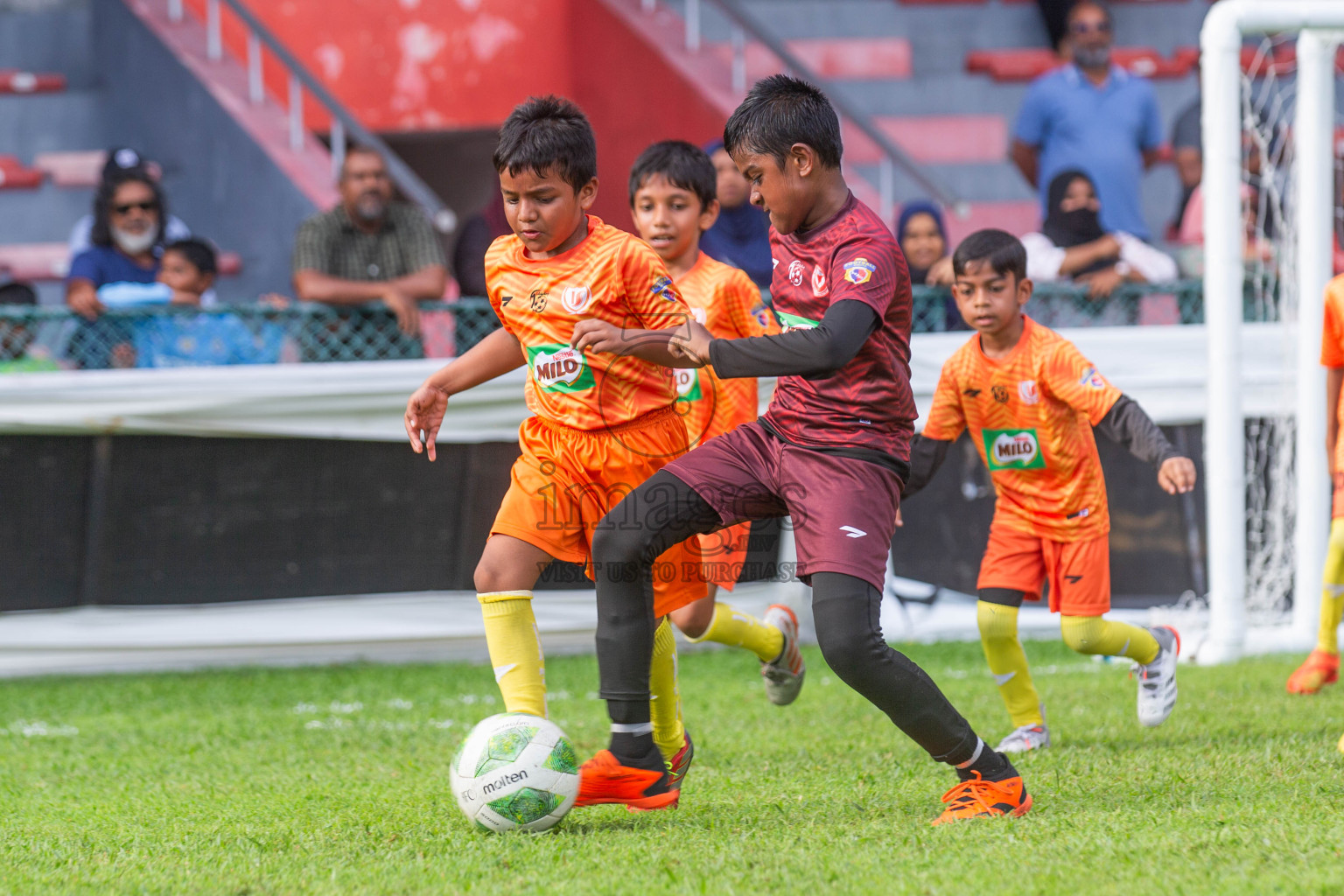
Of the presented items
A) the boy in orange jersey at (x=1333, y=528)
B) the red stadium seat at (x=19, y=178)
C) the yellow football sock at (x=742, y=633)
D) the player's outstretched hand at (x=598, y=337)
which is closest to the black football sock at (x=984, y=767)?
the player's outstretched hand at (x=598, y=337)

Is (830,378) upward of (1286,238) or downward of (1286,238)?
downward

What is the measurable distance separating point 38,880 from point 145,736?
2237mm

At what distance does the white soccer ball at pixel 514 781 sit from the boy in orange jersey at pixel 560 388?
25 cm

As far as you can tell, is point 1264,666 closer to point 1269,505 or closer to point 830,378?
point 1269,505

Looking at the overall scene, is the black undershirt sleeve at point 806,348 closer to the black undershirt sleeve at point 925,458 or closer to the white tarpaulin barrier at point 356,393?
the black undershirt sleeve at point 925,458

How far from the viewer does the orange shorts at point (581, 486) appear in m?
3.55

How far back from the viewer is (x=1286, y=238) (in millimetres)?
6797

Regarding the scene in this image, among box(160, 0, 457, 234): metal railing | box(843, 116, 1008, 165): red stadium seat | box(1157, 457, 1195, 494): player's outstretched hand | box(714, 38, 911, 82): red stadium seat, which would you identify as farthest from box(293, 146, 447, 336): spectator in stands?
box(714, 38, 911, 82): red stadium seat

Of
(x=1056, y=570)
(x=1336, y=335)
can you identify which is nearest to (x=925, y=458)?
(x=1056, y=570)

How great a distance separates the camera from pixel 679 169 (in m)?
4.85

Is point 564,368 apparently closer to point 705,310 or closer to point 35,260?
point 705,310

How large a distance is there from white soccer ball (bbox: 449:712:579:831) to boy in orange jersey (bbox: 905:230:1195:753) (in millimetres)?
1664

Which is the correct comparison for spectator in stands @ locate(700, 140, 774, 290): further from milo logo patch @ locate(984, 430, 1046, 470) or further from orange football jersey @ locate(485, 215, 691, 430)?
orange football jersey @ locate(485, 215, 691, 430)

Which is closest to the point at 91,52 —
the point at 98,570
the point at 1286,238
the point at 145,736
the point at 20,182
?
the point at 20,182
